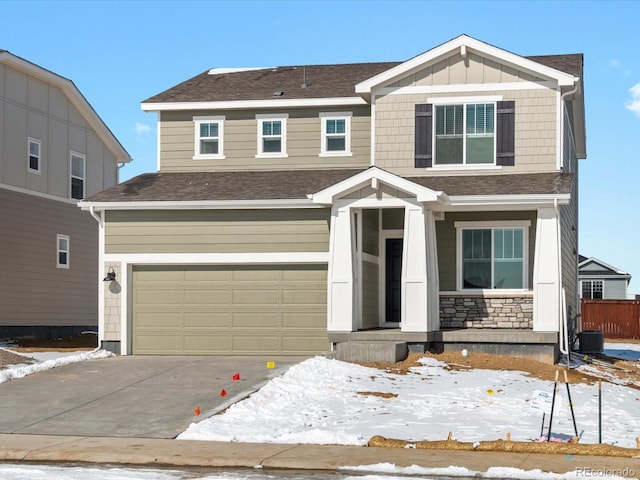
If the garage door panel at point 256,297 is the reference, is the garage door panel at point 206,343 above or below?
below

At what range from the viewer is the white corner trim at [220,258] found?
71.3 ft

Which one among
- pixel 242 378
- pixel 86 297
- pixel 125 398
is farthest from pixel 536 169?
pixel 86 297

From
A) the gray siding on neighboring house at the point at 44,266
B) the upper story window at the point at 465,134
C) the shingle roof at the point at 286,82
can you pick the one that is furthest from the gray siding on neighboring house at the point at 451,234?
the gray siding on neighboring house at the point at 44,266

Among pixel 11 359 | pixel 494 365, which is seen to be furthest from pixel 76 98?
pixel 494 365

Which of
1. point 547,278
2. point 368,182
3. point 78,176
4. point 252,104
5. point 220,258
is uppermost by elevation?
point 252,104

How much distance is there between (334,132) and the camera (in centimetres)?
2469

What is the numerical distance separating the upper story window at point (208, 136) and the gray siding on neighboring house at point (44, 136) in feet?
25.1

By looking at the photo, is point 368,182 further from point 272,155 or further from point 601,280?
point 601,280

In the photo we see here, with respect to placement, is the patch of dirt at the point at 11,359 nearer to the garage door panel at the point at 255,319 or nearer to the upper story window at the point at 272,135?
the garage door panel at the point at 255,319

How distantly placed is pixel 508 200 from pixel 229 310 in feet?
22.2

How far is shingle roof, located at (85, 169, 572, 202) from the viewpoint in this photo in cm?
2116

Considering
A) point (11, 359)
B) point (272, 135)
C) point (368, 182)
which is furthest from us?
point (272, 135)

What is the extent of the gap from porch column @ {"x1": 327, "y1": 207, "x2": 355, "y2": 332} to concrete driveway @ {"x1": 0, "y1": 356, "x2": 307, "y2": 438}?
126 cm

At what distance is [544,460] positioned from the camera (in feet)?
39.4
